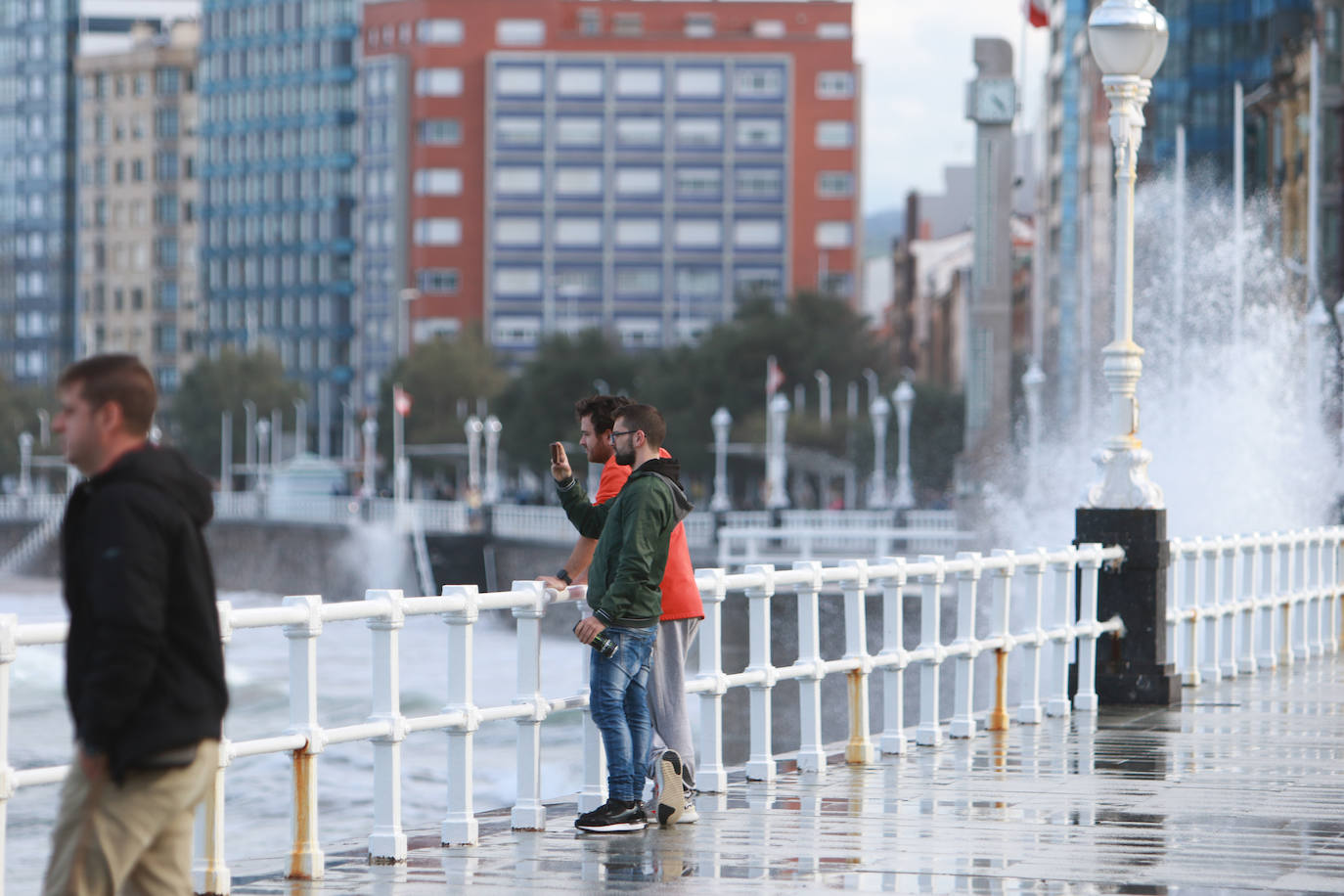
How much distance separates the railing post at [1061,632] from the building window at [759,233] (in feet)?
407

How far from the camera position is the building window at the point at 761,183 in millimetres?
138375

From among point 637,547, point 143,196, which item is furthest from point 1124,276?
point 143,196

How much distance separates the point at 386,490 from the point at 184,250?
44.2 m

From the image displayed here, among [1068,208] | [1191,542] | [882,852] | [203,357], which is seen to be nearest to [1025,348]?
[1068,208]

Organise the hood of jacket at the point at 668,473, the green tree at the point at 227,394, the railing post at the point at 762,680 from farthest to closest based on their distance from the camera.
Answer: the green tree at the point at 227,394, the railing post at the point at 762,680, the hood of jacket at the point at 668,473

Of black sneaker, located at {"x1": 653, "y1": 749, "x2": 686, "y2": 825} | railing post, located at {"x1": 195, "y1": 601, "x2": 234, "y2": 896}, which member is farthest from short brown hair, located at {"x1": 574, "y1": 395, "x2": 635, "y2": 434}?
railing post, located at {"x1": 195, "y1": 601, "x2": 234, "y2": 896}

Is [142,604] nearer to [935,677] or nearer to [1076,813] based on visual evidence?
[1076,813]

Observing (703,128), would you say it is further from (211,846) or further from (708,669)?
(211,846)

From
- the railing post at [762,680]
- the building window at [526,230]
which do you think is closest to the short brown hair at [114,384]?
the railing post at [762,680]

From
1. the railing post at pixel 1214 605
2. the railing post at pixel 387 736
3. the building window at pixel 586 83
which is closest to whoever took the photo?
the railing post at pixel 387 736

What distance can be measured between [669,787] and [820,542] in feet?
163

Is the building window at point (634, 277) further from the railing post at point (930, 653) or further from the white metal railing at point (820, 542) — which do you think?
the railing post at point (930, 653)

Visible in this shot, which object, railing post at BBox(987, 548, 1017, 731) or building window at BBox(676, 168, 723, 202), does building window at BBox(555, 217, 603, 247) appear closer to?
building window at BBox(676, 168, 723, 202)

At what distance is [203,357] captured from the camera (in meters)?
138
